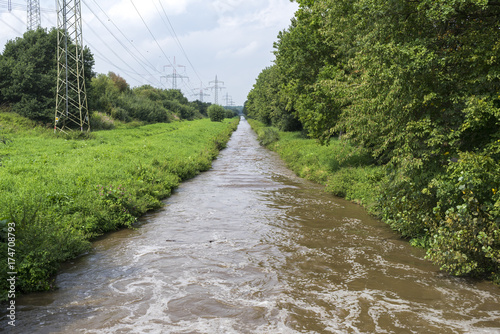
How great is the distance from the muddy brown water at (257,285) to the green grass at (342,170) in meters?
1.59

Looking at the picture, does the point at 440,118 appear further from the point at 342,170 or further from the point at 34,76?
the point at 34,76

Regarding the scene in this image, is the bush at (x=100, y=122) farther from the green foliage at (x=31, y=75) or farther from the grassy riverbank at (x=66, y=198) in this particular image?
the grassy riverbank at (x=66, y=198)

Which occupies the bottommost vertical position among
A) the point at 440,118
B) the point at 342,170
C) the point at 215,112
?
the point at 342,170

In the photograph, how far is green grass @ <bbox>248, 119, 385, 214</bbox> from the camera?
1355 centimetres

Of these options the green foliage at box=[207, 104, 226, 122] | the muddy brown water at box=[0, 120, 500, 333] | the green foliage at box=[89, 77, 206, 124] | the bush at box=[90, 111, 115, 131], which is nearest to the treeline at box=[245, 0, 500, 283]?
the muddy brown water at box=[0, 120, 500, 333]

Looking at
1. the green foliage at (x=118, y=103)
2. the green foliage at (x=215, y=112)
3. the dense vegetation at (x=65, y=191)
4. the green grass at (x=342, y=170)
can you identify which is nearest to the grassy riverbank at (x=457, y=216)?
the green grass at (x=342, y=170)

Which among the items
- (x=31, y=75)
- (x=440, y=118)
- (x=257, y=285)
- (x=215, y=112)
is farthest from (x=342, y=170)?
(x=215, y=112)

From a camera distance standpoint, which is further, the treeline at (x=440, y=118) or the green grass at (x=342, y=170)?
the green grass at (x=342, y=170)

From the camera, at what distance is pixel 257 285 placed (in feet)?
24.2

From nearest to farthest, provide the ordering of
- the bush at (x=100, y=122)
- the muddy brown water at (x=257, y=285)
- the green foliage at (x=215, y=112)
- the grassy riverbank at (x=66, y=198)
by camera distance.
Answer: the muddy brown water at (x=257, y=285) < the grassy riverbank at (x=66, y=198) < the bush at (x=100, y=122) < the green foliage at (x=215, y=112)

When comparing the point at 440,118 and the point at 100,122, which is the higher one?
the point at 100,122

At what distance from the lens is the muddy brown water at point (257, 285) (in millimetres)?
5961

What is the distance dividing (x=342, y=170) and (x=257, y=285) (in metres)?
11.4

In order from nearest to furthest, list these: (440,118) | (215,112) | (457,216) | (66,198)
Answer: (457,216), (440,118), (66,198), (215,112)
